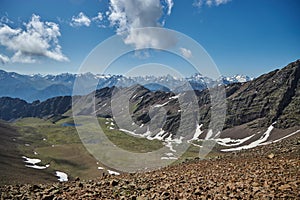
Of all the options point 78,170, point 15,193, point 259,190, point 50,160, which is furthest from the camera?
point 50,160

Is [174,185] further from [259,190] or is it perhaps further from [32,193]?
[32,193]

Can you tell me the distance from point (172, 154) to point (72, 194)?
567 ft

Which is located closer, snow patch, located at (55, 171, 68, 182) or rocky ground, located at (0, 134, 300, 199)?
rocky ground, located at (0, 134, 300, 199)

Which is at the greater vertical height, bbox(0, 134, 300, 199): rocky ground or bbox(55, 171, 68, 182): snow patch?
bbox(0, 134, 300, 199): rocky ground

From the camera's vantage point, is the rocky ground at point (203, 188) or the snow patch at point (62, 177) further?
the snow patch at point (62, 177)

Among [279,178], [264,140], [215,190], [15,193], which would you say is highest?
[264,140]

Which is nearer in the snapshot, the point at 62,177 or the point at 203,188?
the point at 203,188

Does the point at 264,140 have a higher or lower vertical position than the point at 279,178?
higher

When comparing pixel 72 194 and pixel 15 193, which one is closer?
pixel 72 194

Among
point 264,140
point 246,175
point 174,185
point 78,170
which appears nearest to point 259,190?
point 246,175

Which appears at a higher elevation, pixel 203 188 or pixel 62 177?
pixel 203 188

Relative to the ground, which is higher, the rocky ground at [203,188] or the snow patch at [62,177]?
the rocky ground at [203,188]

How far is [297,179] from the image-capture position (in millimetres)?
16781

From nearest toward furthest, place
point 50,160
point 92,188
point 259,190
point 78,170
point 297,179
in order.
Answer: point 259,190 < point 297,179 < point 92,188 < point 78,170 < point 50,160
